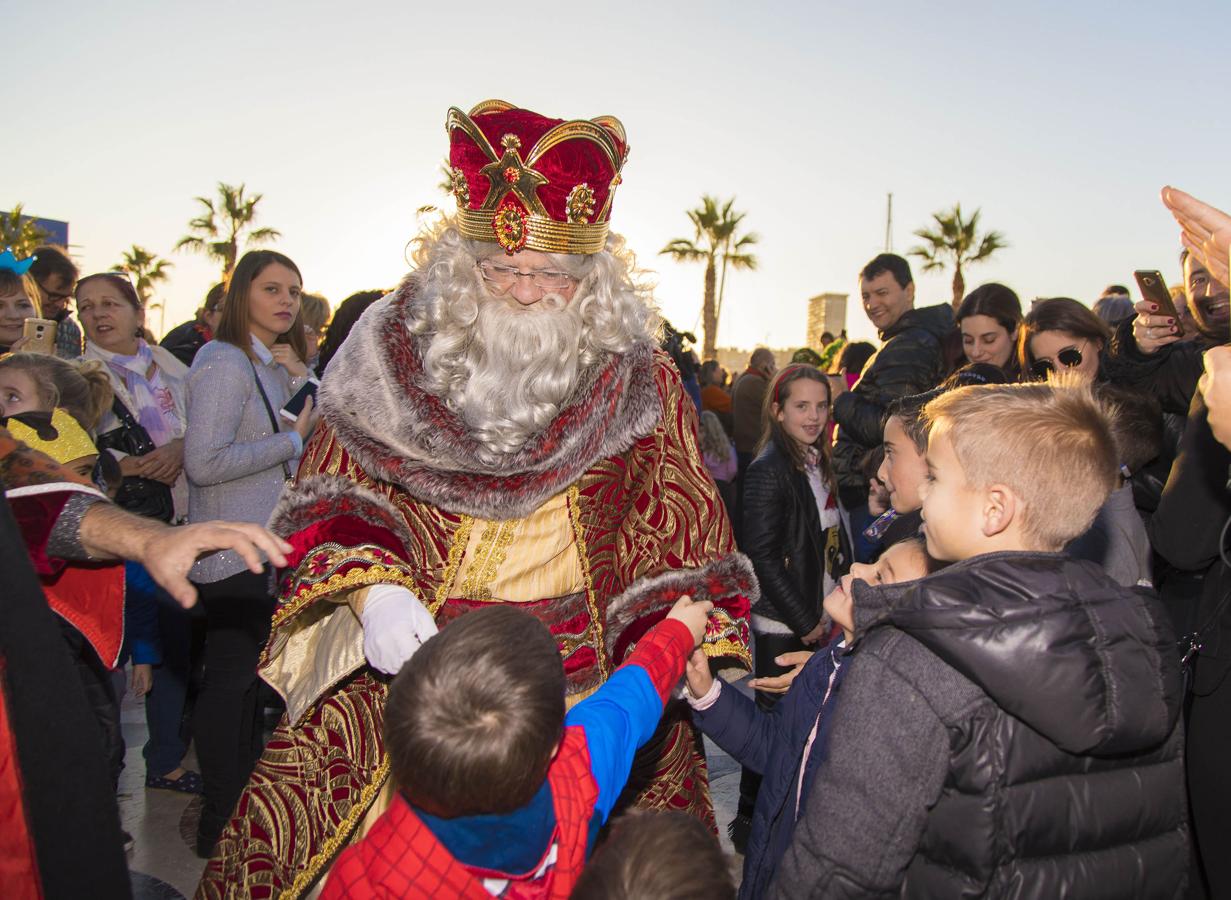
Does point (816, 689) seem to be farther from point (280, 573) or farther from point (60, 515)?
point (60, 515)

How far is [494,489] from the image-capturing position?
2385 mm

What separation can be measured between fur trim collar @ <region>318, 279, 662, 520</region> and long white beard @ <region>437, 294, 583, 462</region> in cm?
5

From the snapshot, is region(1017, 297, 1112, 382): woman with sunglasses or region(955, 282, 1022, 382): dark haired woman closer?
region(1017, 297, 1112, 382): woman with sunglasses

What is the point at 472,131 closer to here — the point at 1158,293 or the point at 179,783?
the point at 1158,293

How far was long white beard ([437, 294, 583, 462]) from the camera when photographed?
250 cm

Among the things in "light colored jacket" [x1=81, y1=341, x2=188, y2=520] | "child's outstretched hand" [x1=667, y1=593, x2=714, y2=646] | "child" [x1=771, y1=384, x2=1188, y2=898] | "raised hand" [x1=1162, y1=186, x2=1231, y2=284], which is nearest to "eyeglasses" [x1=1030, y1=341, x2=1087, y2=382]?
"raised hand" [x1=1162, y1=186, x2=1231, y2=284]

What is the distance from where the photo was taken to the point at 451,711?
4.93ft

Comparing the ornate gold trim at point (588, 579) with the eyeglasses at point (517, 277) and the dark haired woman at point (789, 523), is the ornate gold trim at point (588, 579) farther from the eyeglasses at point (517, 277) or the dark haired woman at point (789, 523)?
the dark haired woman at point (789, 523)

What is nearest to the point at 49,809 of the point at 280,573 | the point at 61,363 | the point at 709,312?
the point at 280,573

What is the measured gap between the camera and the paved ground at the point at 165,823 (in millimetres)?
3533

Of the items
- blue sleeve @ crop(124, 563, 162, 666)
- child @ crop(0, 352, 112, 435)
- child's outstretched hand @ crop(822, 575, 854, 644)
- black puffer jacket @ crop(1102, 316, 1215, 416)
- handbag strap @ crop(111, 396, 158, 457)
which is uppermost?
black puffer jacket @ crop(1102, 316, 1215, 416)

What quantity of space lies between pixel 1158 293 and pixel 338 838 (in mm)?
3185

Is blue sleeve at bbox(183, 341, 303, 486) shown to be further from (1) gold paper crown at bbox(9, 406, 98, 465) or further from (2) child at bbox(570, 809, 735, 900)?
(2) child at bbox(570, 809, 735, 900)

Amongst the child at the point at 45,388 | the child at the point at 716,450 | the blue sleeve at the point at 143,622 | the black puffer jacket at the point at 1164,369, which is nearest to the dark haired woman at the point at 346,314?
the child at the point at 45,388
